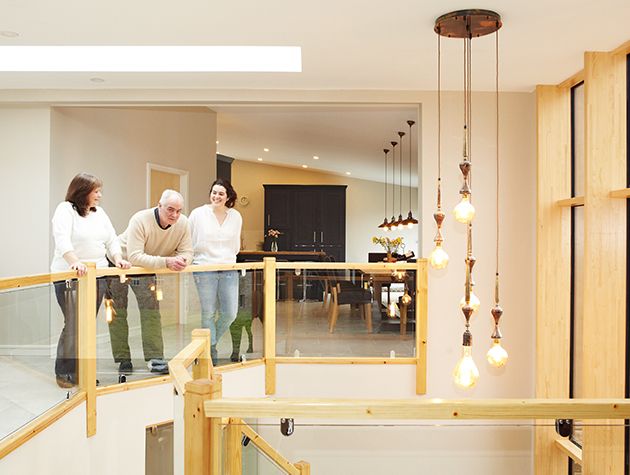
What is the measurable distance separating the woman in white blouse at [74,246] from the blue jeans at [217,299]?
727 mm

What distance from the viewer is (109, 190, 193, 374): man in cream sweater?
473 cm

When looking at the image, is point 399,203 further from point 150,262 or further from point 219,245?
point 150,262

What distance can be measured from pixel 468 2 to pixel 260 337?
10.9ft

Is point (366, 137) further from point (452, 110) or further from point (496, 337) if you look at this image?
point (496, 337)

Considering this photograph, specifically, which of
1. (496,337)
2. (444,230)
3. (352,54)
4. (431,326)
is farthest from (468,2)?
(431,326)

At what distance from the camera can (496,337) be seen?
12.6ft

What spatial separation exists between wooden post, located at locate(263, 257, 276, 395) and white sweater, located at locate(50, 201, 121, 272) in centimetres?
133

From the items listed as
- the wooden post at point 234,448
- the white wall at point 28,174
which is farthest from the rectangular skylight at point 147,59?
the wooden post at point 234,448

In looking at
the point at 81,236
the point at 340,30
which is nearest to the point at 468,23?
the point at 340,30

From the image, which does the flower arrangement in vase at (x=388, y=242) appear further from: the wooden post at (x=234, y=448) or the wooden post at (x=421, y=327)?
the wooden post at (x=234, y=448)

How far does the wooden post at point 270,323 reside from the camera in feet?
18.2

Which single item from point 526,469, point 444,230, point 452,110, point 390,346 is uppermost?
point 452,110

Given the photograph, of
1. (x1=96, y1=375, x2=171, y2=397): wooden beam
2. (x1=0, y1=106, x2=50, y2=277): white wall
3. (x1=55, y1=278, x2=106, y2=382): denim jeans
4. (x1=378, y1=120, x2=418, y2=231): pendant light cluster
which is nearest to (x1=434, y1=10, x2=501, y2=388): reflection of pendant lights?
(x1=96, y1=375, x2=171, y2=397): wooden beam

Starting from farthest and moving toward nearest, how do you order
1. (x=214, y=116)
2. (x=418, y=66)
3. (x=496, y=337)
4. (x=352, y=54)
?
(x=214, y=116) < (x=418, y=66) < (x=352, y=54) < (x=496, y=337)
